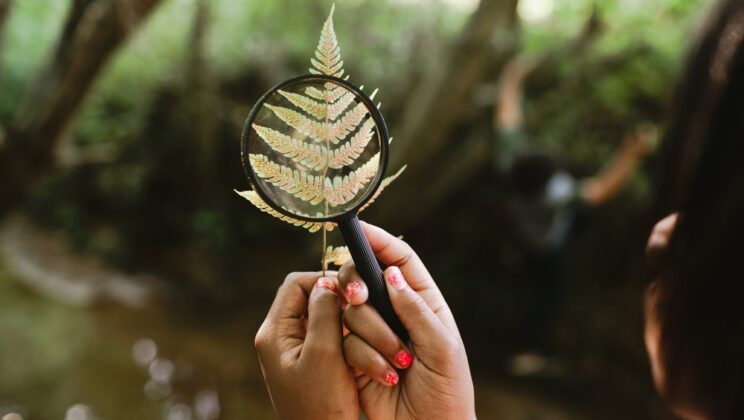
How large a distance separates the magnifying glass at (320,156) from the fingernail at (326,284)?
89mm

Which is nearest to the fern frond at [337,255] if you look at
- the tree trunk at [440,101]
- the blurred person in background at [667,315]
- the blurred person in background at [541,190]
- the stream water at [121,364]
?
the blurred person in background at [667,315]

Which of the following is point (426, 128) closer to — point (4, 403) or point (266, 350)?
point (266, 350)

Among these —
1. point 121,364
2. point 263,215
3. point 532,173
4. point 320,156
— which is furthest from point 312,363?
point 263,215

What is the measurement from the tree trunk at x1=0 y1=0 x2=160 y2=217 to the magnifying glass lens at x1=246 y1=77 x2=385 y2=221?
190 cm

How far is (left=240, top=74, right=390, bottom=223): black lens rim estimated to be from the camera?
3.35ft

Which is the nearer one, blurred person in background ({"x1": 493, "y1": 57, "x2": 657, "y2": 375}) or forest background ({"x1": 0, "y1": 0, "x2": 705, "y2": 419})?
blurred person in background ({"x1": 493, "y1": 57, "x2": 657, "y2": 375})

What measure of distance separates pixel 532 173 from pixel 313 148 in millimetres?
3671

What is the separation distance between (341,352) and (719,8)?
3.47 ft

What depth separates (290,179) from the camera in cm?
105

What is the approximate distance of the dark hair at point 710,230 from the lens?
969 mm

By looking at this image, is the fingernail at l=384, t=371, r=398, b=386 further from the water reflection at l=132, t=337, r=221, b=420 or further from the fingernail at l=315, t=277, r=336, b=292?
the water reflection at l=132, t=337, r=221, b=420

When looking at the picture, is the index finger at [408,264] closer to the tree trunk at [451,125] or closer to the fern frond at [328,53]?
the fern frond at [328,53]

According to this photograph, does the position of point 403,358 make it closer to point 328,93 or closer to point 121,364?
point 328,93

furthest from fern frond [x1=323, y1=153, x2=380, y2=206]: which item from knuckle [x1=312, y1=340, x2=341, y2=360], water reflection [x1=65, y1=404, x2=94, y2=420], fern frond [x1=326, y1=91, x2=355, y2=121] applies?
water reflection [x1=65, y1=404, x2=94, y2=420]
